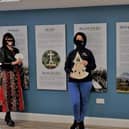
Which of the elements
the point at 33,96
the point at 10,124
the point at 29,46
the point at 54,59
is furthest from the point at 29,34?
the point at 10,124

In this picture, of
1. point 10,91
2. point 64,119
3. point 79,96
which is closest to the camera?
point 79,96

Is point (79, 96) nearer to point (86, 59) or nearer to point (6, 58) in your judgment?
point (86, 59)

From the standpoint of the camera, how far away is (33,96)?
20.2ft

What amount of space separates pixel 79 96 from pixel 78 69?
0.41 metres

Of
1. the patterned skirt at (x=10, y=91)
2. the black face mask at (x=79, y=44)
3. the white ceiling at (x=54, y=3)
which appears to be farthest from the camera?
the patterned skirt at (x=10, y=91)

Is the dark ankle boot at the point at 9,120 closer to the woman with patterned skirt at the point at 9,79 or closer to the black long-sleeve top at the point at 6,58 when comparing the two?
A: the woman with patterned skirt at the point at 9,79

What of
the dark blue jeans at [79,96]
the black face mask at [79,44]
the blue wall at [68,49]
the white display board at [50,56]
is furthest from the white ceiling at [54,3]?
the dark blue jeans at [79,96]

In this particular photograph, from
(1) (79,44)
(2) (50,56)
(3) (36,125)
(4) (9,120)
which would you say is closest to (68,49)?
(2) (50,56)

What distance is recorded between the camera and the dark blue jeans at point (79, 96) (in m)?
5.18

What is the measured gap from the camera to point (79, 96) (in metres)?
5.21

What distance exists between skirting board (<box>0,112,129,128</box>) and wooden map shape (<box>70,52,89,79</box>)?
3.22ft

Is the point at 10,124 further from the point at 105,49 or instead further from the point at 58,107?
the point at 105,49

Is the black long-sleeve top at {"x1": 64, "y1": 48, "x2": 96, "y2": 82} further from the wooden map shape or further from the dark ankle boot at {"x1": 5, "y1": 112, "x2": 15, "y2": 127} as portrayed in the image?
the dark ankle boot at {"x1": 5, "y1": 112, "x2": 15, "y2": 127}

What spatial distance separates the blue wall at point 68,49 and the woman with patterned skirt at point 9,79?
35cm
